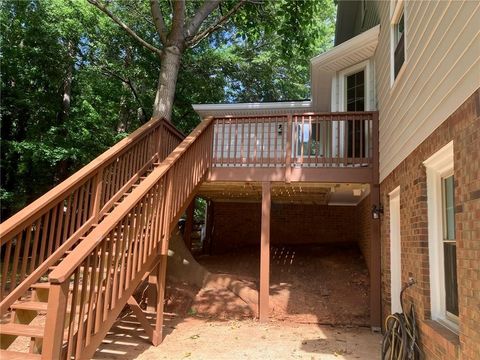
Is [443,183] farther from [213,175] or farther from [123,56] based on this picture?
[123,56]

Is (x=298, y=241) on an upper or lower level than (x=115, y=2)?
lower

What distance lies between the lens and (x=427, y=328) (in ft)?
12.5

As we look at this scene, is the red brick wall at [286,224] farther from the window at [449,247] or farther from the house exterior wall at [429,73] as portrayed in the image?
the window at [449,247]

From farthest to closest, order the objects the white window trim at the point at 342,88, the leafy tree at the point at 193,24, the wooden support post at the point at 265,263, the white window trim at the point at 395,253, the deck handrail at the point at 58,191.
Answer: the leafy tree at the point at 193,24
the white window trim at the point at 342,88
the wooden support post at the point at 265,263
the white window trim at the point at 395,253
the deck handrail at the point at 58,191

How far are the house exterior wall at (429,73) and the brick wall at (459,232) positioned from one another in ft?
0.57

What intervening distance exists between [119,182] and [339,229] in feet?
24.5

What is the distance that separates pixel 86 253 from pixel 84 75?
12.4 metres

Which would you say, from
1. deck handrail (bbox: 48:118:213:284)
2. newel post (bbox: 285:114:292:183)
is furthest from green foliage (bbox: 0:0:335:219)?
deck handrail (bbox: 48:118:213:284)

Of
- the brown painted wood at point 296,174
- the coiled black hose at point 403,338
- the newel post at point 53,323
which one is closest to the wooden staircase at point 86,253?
the newel post at point 53,323

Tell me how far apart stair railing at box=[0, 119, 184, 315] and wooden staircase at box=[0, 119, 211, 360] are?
1 cm

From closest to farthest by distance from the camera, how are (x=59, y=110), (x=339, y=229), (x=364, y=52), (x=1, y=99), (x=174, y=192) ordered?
(x=174, y=192)
(x=364, y=52)
(x=339, y=229)
(x=1, y=99)
(x=59, y=110)

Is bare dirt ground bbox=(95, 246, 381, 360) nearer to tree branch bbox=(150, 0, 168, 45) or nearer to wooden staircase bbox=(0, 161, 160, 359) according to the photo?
wooden staircase bbox=(0, 161, 160, 359)

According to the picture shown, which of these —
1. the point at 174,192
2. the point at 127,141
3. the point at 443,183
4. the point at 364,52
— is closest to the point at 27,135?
the point at 127,141

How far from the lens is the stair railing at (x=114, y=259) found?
335 cm
